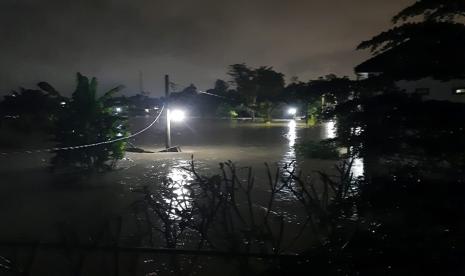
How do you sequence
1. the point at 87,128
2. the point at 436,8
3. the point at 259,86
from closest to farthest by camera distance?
the point at 436,8 < the point at 87,128 < the point at 259,86

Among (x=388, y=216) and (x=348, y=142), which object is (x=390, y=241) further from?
(x=348, y=142)

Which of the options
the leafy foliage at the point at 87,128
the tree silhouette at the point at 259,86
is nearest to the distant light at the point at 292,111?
the tree silhouette at the point at 259,86

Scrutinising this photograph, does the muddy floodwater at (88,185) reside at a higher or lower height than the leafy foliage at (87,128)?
lower

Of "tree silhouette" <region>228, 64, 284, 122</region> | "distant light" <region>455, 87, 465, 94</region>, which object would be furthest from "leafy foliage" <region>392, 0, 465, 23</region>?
"tree silhouette" <region>228, 64, 284, 122</region>

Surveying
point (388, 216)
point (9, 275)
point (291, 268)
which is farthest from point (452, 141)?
point (9, 275)

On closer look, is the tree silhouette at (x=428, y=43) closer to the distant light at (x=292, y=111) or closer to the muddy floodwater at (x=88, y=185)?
the muddy floodwater at (x=88, y=185)

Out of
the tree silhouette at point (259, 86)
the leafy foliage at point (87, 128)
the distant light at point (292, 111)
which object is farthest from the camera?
the distant light at point (292, 111)

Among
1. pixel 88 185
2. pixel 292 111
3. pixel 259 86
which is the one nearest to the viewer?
pixel 88 185

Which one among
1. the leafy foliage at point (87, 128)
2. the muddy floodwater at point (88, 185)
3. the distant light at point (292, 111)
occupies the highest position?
the distant light at point (292, 111)

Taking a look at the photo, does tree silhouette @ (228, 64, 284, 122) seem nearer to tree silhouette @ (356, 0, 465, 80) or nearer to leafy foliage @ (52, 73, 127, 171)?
leafy foliage @ (52, 73, 127, 171)

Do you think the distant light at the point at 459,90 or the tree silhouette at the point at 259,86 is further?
the tree silhouette at the point at 259,86

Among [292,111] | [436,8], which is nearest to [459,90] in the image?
[436,8]

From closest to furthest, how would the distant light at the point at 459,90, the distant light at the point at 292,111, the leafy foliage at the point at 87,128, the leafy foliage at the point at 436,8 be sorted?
the leafy foliage at the point at 436,8 → the leafy foliage at the point at 87,128 → the distant light at the point at 459,90 → the distant light at the point at 292,111

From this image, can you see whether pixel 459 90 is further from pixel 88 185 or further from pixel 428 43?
pixel 88 185
